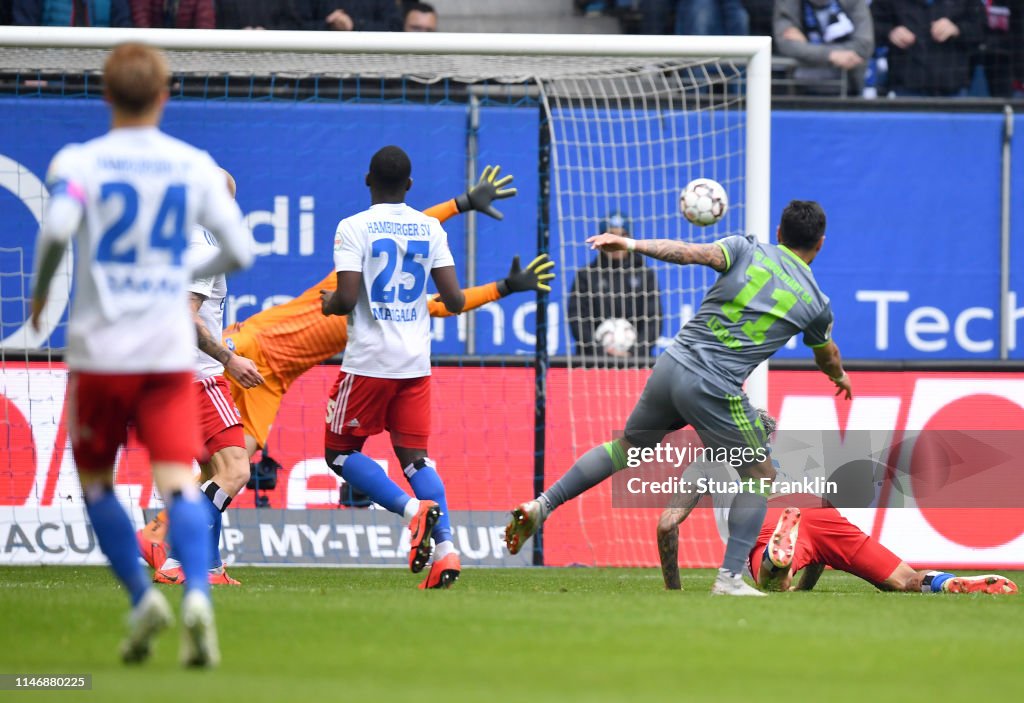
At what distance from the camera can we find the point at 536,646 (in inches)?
205

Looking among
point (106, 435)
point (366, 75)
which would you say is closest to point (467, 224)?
point (366, 75)

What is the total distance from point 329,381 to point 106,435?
19.5ft

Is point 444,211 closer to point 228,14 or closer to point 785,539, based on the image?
point 785,539

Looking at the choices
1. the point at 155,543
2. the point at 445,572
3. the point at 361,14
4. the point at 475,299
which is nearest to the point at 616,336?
the point at 475,299

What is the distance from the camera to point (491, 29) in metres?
15.3

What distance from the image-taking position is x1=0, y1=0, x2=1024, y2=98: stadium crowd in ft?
43.8

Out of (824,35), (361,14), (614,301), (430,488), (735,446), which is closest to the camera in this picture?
(735,446)

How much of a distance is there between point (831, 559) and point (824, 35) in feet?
23.9

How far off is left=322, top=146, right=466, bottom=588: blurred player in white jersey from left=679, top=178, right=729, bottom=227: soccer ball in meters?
1.29

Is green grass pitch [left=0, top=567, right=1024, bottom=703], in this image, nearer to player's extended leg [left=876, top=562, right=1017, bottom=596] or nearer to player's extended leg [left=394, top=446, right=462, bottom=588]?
player's extended leg [left=394, top=446, right=462, bottom=588]

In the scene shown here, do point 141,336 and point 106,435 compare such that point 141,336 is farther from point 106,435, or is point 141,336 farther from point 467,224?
point 467,224

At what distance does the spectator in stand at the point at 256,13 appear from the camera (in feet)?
44.2

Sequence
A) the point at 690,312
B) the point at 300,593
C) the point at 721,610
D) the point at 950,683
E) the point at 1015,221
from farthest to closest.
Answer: the point at 1015,221
the point at 690,312
the point at 300,593
the point at 721,610
the point at 950,683

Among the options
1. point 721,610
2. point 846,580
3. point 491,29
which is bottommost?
point 846,580
